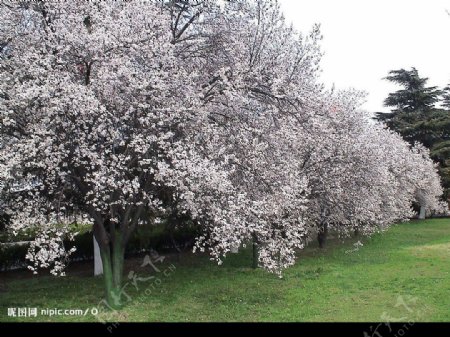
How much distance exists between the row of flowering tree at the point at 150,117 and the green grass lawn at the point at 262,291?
4.17 ft

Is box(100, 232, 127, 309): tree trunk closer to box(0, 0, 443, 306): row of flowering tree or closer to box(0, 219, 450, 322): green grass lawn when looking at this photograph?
box(0, 0, 443, 306): row of flowering tree

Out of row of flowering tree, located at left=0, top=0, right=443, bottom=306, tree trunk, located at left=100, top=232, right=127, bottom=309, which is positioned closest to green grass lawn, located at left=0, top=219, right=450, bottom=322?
tree trunk, located at left=100, top=232, right=127, bottom=309

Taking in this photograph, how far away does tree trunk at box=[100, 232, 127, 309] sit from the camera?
1069 centimetres

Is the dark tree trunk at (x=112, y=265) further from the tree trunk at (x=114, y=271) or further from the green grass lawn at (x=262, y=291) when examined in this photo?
the green grass lawn at (x=262, y=291)

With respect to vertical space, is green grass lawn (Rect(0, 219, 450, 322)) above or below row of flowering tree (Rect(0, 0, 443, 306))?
below

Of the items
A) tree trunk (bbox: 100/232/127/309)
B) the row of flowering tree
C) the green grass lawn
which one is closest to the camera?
the row of flowering tree

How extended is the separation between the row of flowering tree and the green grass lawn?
1271 millimetres

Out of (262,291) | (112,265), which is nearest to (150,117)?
(112,265)

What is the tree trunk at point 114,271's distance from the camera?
10.7 m

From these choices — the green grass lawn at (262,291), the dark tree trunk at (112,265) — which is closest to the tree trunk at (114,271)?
the dark tree trunk at (112,265)

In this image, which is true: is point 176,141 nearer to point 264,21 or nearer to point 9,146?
point 9,146

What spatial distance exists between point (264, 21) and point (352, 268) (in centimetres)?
915

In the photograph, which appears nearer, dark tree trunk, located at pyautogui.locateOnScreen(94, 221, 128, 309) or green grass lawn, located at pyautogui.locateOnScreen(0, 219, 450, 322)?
green grass lawn, located at pyautogui.locateOnScreen(0, 219, 450, 322)
